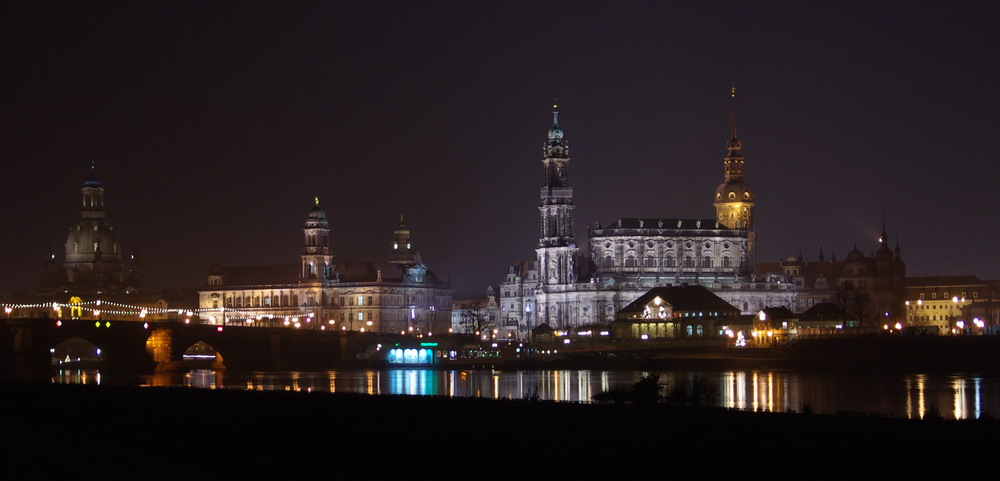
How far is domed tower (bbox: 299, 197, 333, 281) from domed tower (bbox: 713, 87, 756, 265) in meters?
59.0

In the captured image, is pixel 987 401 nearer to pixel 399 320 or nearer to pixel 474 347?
pixel 474 347

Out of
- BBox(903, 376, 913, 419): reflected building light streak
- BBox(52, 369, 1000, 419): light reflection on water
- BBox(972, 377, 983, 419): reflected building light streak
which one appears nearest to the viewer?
BBox(903, 376, 913, 419): reflected building light streak

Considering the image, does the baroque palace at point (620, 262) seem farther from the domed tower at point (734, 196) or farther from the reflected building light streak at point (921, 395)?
the reflected building light streak at point (921, 395)

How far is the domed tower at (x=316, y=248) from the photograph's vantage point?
648 feet

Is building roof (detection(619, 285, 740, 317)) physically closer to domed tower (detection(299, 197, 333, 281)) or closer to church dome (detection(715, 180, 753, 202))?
church dome (detection(715, 180, 753, 202))

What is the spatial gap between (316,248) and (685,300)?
218 ft

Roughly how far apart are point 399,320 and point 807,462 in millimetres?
172224

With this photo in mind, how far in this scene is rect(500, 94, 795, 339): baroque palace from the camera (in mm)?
175500

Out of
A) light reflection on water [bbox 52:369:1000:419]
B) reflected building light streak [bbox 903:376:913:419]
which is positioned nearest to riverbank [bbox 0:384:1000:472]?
light reflection on water [bbox 52:369:1000:419]

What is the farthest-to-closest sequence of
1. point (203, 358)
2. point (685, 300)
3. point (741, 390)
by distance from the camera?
point (203, 358), point (685, 300), point (741, 390)

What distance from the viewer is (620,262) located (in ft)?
590

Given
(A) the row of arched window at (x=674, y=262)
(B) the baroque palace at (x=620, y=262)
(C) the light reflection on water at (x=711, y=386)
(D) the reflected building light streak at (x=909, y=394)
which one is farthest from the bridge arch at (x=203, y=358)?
(D) the reflected building light streak at (x=909, y=394)

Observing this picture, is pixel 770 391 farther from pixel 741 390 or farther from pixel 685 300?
pixel 685 300

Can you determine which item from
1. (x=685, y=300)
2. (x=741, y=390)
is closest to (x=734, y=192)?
(x=685, y=300)
